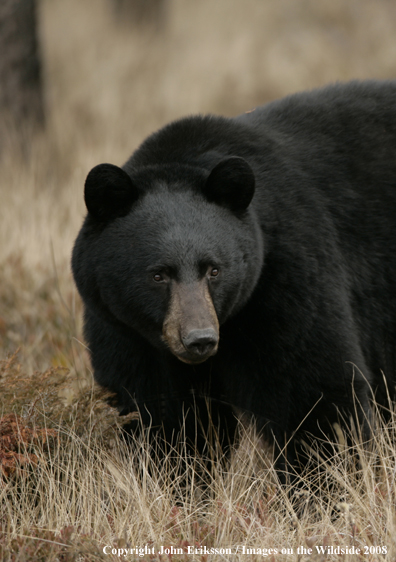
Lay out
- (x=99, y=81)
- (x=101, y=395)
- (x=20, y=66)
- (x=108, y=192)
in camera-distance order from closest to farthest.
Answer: (x=108, y=192)
(x=101, y=395)
(x=20, y=66)
(x=99, y=81)

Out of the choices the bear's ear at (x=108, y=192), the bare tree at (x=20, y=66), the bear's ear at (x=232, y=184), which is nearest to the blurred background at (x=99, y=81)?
the bare tree at (x=20, y=66)

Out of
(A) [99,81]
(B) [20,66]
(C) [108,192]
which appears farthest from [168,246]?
(A) [99,81]

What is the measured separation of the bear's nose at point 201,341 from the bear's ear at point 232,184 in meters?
0.71

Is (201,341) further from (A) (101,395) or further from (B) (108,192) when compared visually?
(A) (101,395)

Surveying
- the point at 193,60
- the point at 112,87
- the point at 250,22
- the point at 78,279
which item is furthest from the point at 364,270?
the point at 250,22

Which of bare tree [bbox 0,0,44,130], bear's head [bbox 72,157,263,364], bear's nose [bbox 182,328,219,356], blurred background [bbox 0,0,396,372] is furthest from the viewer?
bare tree [bbox 0,0,44,130]

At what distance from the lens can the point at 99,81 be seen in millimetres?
12203

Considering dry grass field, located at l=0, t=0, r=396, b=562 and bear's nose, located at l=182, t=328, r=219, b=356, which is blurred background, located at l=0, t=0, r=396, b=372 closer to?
dry grass field, located at l=0, t=0, r=396, b=562

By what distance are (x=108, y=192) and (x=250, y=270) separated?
724 mm

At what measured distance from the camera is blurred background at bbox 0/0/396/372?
235 inches

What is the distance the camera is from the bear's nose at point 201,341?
2846 millimetres

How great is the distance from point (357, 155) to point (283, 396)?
54.3 inches

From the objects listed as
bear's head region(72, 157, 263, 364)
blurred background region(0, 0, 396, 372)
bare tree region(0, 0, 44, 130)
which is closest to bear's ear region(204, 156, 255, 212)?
bear's head region(72, 157, 263, 364)

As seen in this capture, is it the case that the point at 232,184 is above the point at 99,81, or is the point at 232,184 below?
below
